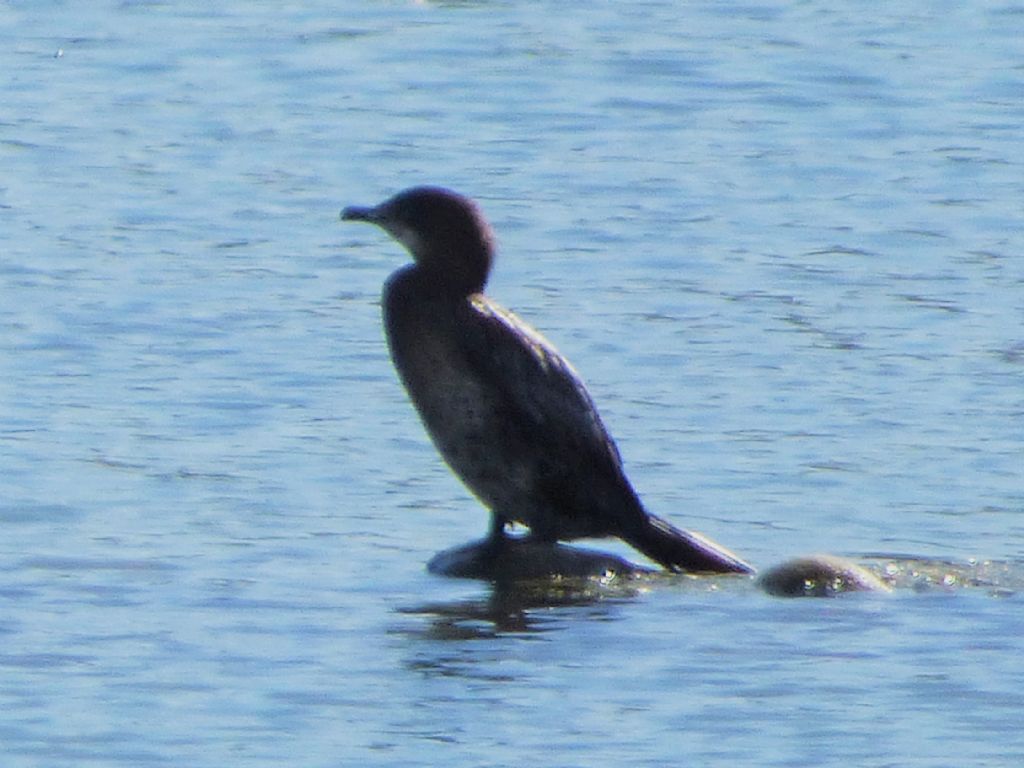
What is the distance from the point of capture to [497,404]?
9.18 metres

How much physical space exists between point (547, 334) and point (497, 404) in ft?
10.4

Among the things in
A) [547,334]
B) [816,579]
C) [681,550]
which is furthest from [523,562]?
[547,334]

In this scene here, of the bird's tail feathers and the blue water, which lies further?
the bird's tail feathers

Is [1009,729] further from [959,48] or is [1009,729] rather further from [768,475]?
[959,48]

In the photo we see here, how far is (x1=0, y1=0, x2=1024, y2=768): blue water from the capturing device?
793cm

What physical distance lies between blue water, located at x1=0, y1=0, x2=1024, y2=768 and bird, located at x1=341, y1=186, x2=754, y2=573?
0.26 m

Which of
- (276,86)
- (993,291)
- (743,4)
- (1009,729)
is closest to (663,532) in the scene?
(1009,729)

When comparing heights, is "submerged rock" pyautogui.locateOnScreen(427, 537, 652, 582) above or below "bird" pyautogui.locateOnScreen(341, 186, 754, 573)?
below

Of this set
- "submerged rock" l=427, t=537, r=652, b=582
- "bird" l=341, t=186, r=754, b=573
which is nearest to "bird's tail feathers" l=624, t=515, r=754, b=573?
"bird" l=341, t=186, r=754, b=573

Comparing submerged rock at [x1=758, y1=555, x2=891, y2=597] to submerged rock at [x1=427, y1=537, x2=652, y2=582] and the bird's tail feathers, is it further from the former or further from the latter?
submerged rock at [x1=427, y1=537, x2=652, y2=582]

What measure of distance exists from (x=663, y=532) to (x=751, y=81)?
9.17 metres

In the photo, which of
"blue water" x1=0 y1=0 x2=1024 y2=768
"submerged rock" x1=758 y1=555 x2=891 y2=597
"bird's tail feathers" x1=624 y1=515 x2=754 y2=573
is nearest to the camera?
"blue water" x1=0 y1=0 x2=1024 y2=768

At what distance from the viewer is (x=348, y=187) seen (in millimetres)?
15266

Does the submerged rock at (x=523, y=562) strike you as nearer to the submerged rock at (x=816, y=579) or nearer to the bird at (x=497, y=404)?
the bird at (x=497, y=404)
